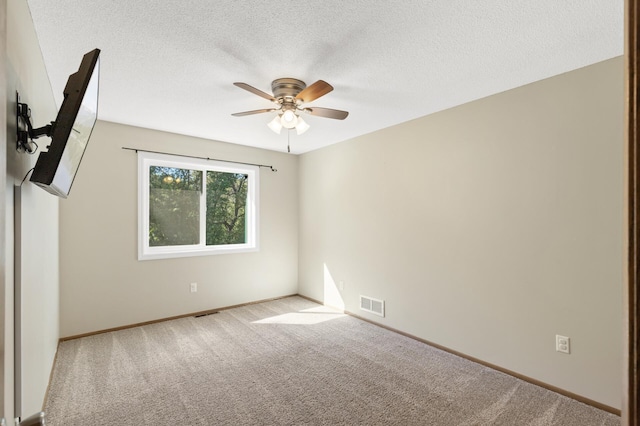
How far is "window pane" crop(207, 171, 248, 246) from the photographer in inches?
175

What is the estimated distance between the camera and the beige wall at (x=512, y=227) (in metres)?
2.15

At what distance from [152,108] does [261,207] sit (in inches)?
83.8

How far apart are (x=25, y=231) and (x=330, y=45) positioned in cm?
198

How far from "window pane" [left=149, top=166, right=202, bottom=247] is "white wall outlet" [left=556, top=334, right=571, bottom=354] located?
408cm

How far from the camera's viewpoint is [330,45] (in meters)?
1.96

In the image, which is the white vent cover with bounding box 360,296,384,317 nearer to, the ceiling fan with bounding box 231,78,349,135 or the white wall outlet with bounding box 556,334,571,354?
the white wall outlet with bounding box 556,334,571,354

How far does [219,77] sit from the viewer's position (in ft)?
7.84

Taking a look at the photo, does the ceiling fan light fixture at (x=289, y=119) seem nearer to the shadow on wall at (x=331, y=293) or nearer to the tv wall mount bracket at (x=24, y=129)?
the tv wall mount bracket at (x=24, y=129)

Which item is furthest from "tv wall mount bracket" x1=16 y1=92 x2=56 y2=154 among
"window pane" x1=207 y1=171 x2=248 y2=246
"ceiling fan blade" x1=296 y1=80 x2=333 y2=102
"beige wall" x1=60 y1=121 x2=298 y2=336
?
"window pane" x1=207 y1=171 x2=248 y2=246

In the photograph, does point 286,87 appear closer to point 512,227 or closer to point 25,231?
point 25,231

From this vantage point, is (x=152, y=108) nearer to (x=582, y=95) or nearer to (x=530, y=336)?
(x=582, y=95)

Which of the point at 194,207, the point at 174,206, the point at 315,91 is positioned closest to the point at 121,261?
the point at 174,206

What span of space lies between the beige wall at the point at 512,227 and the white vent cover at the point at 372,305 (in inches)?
3.3

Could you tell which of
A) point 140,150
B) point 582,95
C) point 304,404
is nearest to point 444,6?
point 582,95
